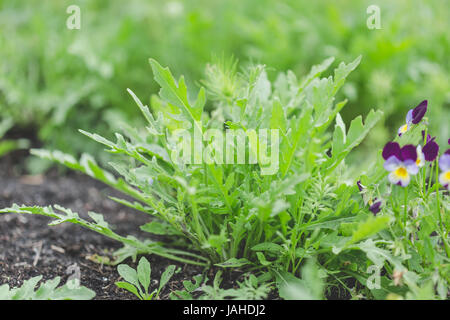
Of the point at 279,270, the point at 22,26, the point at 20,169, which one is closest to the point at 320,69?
the point at 279,270

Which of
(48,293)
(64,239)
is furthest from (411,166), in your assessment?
(64,239)

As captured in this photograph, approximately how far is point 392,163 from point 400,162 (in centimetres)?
2

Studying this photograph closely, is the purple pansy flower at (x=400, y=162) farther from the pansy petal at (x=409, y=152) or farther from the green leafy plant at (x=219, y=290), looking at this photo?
the green leafy plant at (x=219, y=290)

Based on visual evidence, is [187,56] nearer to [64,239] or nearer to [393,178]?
[64,239]

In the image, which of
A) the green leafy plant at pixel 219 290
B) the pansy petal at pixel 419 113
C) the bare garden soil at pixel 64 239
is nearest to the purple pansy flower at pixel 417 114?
the pansy petal at pixel 419 113

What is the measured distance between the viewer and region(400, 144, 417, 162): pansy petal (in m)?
1.38

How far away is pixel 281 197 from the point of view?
1.51m

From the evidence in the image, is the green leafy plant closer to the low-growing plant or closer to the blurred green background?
the low-growing plant

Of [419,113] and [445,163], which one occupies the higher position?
[419,113]

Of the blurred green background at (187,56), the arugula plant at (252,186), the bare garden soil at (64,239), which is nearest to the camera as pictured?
the arugula plant at (252,186)

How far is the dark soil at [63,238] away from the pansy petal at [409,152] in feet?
2.73

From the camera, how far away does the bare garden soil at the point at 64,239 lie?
1737 mm

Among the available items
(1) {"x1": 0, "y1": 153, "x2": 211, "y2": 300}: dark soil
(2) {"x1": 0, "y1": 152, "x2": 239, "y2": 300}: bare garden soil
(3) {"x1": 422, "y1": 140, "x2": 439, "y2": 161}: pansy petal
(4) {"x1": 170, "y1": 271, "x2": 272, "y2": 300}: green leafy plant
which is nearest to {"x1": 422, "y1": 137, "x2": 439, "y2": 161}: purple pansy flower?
(3) {"x1": 422, "y1": 140, "x2": 439, "y2": 161}: pansy petal

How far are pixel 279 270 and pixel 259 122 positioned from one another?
50cm
